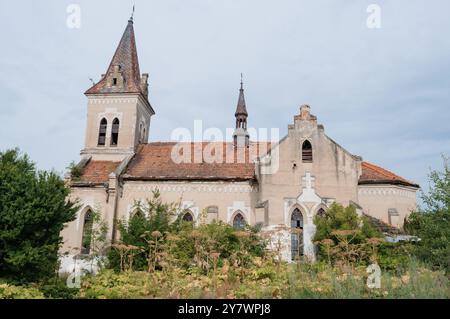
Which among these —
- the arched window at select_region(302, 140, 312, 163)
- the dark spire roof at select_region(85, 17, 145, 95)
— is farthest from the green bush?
the dark spire roof at select_region(85, 17, 145, 95)

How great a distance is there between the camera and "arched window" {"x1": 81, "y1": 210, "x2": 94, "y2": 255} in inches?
1001

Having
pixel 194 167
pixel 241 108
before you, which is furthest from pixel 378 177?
pixel 241 108

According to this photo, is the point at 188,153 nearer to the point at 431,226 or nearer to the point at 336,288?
the point at 431,226

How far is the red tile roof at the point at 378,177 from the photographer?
25531 millimetres

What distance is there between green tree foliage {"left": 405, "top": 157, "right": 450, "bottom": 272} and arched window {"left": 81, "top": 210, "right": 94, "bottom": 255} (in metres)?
19.5

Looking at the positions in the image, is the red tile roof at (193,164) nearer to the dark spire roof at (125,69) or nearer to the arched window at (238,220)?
the arched window at (238,220)

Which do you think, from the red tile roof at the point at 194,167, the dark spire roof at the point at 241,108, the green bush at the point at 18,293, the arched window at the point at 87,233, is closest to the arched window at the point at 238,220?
the red tile roof at the point at 194,167

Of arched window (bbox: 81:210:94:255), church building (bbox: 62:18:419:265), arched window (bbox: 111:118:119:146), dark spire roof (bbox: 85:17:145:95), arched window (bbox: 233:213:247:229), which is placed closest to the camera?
church building (bbox: 62:18:419:265)

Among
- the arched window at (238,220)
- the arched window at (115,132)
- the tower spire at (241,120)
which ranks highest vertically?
the tower spire at (241,120)

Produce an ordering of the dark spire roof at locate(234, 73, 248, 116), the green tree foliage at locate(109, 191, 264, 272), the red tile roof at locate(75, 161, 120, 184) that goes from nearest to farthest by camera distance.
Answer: the green tree foliage at locate(109, 191, 264, 272)
the red tile roof at locate(75, 161, 120, 184)
the dark spire roof at locate(234, 73, 248, 116)

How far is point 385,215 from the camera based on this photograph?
25.2 meters

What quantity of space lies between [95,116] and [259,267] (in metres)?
24.4

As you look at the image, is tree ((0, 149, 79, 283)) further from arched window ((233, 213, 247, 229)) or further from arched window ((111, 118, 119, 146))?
arched window ((111, 118, 119, 146))
